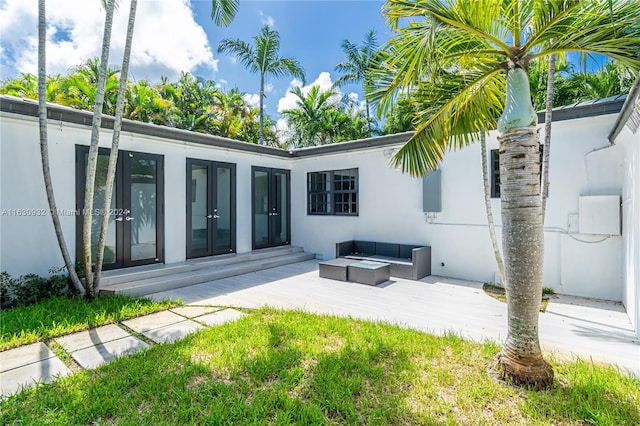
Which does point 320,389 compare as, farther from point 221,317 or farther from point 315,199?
point 315,199

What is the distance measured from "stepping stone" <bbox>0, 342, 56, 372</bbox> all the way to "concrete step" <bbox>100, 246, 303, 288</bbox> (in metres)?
2.44

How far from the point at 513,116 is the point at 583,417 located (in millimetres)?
2533

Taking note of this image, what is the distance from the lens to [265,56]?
612 inches

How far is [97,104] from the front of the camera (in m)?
5.02

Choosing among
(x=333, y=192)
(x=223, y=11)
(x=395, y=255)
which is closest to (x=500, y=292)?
(x=395, y=255)

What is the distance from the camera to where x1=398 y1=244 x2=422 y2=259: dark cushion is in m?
8.20

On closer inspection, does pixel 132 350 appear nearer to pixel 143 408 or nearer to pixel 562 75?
pixel 143 408

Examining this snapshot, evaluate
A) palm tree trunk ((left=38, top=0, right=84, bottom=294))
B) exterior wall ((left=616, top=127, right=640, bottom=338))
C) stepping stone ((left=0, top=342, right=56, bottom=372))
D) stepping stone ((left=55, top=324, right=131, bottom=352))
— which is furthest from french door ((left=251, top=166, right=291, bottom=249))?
→ exterior wall ((left=616, top=127, right=640, bottom=338))

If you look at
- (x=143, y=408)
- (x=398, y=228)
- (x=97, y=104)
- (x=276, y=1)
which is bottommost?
(x=143, y=408)

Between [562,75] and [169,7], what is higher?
[562,75]

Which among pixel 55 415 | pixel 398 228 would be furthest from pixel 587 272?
pixel 55 415

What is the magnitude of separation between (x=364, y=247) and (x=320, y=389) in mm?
6324

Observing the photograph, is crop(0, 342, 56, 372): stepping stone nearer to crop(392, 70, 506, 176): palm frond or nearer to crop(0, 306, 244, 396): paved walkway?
crop(0, 306, 244, 396): paved walkway

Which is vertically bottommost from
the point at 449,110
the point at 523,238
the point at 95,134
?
the point at 523,238
